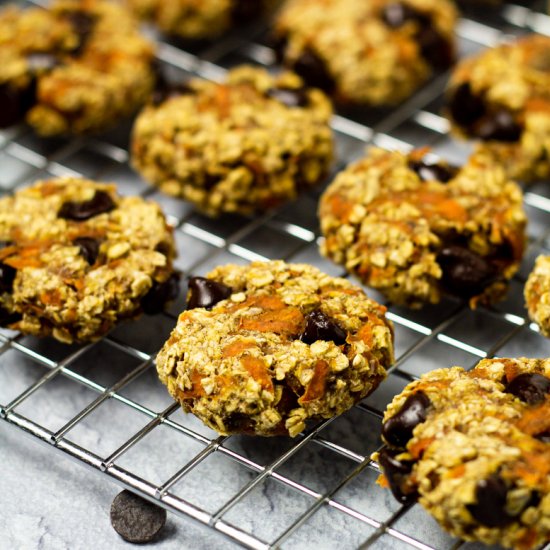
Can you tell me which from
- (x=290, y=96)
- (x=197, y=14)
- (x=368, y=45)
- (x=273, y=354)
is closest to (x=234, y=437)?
(x=273, y=354)

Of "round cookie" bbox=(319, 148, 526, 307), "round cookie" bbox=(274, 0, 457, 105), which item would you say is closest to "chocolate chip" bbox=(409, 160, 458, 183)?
"round cookie" bbox=(319, 148, 526, 307)

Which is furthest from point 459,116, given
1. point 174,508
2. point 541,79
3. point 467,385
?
point 174,508

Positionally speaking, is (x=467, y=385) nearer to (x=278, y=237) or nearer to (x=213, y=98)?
(x=278, y=237)

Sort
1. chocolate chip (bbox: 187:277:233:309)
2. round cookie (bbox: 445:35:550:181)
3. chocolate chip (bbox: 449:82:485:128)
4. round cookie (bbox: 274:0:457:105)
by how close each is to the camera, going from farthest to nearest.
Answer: round cookie (bbox: 274:0:457:105)
chocolate chip (bbox: 449:82:485:128)
round cookie (bbox: 445:35:550:181)
chocolate chip (bbox: 187:277:233:309)

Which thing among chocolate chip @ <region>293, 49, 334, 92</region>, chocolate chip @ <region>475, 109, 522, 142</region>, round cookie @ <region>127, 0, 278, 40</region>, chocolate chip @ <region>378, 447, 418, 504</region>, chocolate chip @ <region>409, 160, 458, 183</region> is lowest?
chocolate chip @ <region>378, 447, 418, 504</region>

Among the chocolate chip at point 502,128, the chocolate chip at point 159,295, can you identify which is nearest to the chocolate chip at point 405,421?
the chocolate chip at point 159,295

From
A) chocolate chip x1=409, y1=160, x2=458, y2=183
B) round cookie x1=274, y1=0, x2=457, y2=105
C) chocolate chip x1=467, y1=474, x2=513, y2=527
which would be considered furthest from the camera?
round cookie x1=274, y1=0, x2=457, y2=105

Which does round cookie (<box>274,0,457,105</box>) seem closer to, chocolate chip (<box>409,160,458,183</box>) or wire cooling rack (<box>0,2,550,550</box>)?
wire cooling rack (<box>0,2,550,550</box>)

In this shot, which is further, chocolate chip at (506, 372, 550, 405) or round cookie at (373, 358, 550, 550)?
chocolate chip at (506, 372, 550, 405)

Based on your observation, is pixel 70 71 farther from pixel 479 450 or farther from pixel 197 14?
pixel 479 450
